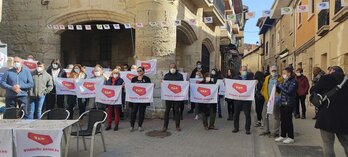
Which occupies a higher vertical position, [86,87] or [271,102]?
[86,87]

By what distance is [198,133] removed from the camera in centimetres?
960

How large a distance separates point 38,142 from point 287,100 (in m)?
5.14

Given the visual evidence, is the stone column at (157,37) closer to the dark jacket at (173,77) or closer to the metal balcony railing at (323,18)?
the dark jacket at (173,77)

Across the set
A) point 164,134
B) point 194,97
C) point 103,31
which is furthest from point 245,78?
point 103,31

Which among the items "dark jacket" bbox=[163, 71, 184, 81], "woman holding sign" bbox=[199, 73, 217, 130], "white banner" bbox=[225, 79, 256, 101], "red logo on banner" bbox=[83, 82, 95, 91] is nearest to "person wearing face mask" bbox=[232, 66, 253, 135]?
"white banner" bbox=[225, 79, 256, 101]

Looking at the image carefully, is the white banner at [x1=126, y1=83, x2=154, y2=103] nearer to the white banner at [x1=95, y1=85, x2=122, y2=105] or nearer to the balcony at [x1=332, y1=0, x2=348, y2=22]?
the white banner at [x1=95, y1=85, x2=122, y2=105]

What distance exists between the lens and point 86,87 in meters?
10.8

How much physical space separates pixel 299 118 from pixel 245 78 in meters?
3.51

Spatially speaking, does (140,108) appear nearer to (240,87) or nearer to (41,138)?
(240,87)

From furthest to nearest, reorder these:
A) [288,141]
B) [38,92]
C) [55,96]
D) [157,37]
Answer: [157,37]
[55,96]
[38,92]
[288,141]

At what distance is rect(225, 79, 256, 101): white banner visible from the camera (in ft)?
31.7

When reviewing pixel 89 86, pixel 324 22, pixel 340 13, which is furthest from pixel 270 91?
pixel 324 22

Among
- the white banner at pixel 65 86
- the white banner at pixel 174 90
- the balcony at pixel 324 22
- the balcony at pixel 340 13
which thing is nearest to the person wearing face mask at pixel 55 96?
the white banner at pixel 65 86

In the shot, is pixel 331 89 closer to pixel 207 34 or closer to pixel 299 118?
pixel 299 118
